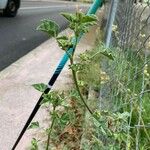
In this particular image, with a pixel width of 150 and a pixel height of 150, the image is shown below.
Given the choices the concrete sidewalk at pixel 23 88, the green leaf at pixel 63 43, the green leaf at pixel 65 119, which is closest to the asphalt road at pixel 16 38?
the concrete sidewalk at pixel 23 88

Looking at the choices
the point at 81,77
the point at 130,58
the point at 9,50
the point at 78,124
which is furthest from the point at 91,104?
the point at 9,50

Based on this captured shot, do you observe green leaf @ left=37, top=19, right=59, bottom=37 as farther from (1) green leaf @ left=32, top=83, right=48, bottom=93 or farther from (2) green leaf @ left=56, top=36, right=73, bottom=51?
(1) green leaf @ left=32, top=83, right=48, bottom=93

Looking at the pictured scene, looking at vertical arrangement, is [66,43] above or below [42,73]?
above

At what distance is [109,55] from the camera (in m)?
2.10

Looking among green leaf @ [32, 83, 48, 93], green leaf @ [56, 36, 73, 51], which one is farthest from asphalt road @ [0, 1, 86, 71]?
green leaf @ [56, 36, 73, 51]

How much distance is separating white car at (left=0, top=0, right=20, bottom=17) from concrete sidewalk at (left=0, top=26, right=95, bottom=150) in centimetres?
638

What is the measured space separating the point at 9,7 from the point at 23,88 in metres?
11.3

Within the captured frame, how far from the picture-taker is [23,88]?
7.02m

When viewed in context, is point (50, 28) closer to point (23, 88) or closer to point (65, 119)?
point (65, 119)

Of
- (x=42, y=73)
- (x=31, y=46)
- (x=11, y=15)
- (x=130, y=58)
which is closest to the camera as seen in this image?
(x=130, y=58)

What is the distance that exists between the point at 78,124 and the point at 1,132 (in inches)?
31.5

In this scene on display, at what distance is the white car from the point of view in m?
17.4

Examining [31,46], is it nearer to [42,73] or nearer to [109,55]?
[42,73]

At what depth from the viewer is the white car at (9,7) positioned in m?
17.4
